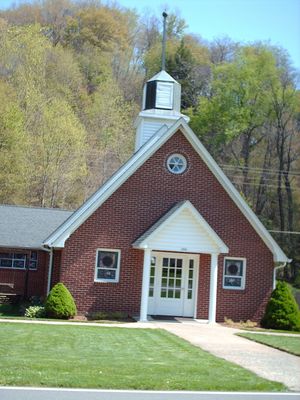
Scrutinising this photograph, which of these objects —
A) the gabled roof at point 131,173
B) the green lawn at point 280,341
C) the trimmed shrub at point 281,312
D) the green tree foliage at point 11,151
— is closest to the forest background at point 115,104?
the green tree foliage at point 11,151

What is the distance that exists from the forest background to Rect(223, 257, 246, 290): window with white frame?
21051mm

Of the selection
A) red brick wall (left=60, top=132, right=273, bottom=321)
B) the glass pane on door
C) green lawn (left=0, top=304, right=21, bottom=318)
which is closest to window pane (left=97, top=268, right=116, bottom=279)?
red brick wall (left=60, top=132, right=273, bottom=321)

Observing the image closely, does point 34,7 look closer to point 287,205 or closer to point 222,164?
point 222,164

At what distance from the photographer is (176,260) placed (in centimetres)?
2255

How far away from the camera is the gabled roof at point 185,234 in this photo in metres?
21.3

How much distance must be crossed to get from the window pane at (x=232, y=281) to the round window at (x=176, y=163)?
4.21 m

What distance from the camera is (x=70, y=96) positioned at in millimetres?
48812

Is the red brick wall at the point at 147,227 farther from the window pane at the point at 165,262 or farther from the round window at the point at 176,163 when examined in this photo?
the window pane at the point at 165,262

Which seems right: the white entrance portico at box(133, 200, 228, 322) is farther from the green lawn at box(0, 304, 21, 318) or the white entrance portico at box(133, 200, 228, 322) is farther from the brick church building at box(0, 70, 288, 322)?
the green lawn at box(0, 304, 21, 318)

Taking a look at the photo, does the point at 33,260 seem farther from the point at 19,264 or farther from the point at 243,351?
the point at 243,351

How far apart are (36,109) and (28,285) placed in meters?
20.1

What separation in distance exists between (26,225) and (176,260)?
796 cm

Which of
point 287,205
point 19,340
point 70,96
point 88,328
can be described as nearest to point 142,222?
point 88,328

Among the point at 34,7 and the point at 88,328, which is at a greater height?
the point at 34,7
